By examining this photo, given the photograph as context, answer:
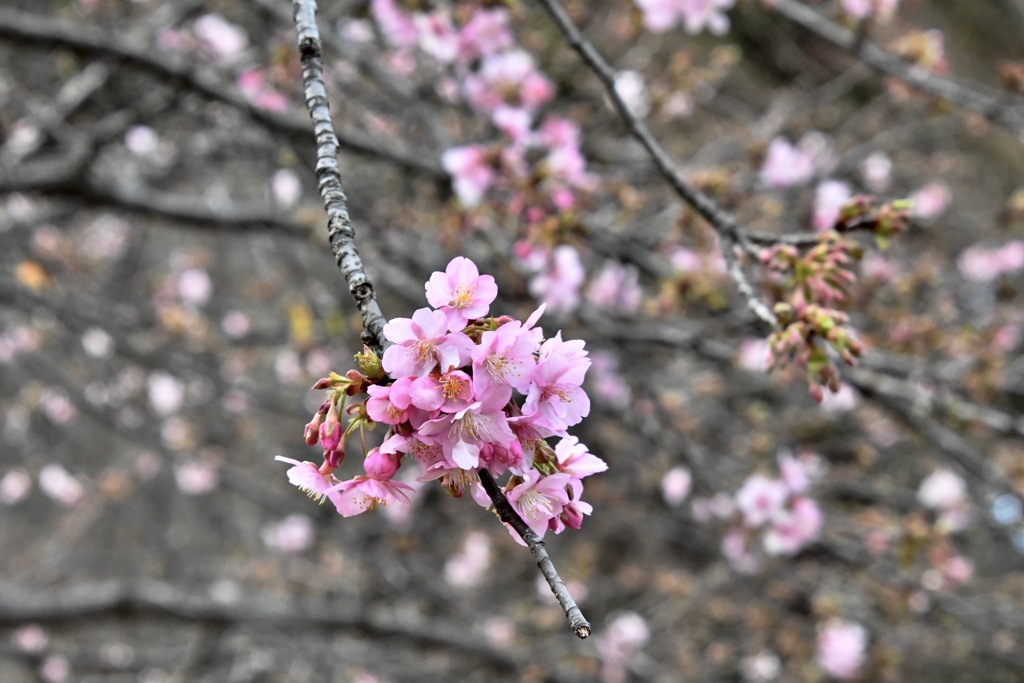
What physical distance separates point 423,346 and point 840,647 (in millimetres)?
3139

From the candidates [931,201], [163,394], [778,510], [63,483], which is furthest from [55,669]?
[931,201]

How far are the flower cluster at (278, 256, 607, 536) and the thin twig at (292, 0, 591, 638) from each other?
0.12ft

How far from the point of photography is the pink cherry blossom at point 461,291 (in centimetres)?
78

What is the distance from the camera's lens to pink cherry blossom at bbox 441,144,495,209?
199 centimetres

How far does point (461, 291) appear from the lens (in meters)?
0.80

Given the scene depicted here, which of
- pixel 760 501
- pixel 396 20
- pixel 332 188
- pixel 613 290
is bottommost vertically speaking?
pixel 760 501

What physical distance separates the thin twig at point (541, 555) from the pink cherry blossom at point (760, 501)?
1.97 meters

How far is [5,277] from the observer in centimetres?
312

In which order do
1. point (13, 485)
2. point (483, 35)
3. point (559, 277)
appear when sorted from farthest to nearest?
point (13, 485) → point (483, 35) → point (559, 277)

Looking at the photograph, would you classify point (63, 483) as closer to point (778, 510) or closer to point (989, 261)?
point (778, 510)

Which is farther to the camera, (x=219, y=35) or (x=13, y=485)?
(x=13, y=485)

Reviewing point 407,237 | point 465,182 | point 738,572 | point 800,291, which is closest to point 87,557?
point 407,237

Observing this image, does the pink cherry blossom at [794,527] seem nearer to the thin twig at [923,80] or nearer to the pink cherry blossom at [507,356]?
the thin twig at [923,80]

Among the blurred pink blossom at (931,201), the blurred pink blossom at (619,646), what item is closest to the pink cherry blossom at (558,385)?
the blurred pink blossom at (619,646)
